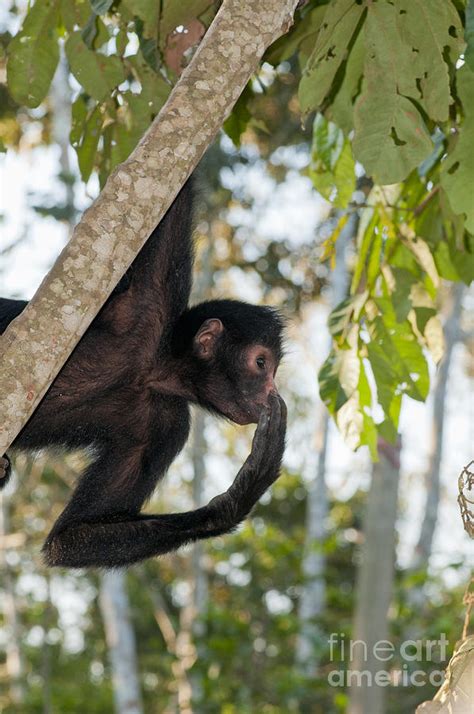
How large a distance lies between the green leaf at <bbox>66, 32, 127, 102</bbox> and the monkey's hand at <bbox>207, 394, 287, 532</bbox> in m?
1.47

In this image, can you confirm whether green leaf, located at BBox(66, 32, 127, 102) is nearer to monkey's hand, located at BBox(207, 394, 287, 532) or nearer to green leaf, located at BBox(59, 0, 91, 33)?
green leaf, located at BBox(59, 0, 91, 33)

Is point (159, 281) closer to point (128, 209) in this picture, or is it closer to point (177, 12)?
point (177, 12)

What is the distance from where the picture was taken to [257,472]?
3629 millimetres

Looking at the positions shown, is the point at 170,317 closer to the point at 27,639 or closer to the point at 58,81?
the point at 58,81

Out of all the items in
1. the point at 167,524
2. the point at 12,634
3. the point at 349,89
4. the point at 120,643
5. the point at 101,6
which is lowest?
the point at 120,643

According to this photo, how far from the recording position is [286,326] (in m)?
4.62

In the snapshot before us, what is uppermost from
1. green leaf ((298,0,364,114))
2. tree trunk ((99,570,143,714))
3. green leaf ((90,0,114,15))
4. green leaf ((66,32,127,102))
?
green leaf ((66,32,127,102))

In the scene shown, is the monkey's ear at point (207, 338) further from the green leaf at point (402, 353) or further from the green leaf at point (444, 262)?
the green leaf at point (444, 262)

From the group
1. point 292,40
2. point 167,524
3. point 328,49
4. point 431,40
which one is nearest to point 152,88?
point 292,40

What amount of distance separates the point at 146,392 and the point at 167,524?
0.66m

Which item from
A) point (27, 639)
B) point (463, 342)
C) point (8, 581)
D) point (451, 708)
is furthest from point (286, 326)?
point (27, 639)

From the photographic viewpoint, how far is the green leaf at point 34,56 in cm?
402

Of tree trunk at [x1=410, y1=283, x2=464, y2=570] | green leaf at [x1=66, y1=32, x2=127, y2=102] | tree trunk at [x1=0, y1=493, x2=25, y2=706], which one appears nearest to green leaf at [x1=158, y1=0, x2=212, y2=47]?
green leaf at [x1=66, y1=32, x2=127, y2=102]

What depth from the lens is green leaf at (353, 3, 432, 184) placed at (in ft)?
10.4
